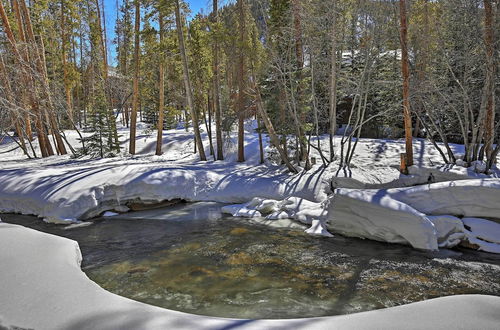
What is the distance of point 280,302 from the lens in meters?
4.25

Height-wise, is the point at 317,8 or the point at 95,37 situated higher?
the point at 95,37

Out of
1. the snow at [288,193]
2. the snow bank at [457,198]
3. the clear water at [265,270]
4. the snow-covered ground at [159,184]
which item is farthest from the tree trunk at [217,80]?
the snow bank at [457,198]

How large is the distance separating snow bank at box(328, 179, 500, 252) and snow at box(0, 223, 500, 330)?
12.2ft

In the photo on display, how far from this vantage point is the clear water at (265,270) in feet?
14.1

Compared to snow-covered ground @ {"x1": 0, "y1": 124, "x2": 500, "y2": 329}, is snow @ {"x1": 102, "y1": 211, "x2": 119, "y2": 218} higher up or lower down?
lower down

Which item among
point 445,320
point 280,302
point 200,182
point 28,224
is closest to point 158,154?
point 200,182

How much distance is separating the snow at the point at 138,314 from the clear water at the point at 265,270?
127cm

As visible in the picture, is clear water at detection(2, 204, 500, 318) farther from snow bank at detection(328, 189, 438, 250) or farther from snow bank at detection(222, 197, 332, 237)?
snow bank at detection(222, 197, 332, 237)

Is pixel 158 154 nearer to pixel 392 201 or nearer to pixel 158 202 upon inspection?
pixel 158 202

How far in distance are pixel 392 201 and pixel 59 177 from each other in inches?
370

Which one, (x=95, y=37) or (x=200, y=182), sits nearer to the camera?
(x=200, y=182)

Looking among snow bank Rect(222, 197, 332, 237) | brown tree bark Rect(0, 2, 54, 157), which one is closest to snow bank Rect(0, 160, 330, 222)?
snow bank Rect(222, 197, 332, 237)

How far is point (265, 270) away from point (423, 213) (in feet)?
13.0

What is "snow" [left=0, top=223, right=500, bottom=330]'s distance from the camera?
2.55m
